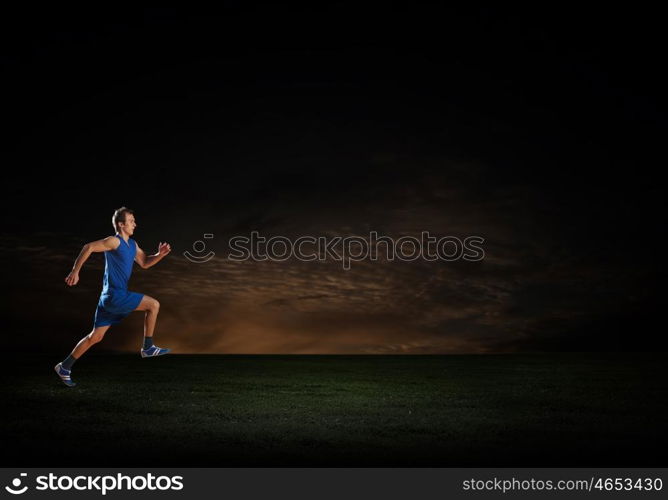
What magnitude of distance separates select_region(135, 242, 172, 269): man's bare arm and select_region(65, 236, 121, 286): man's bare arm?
2.17 ft

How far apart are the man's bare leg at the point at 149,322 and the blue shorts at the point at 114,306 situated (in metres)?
0.17

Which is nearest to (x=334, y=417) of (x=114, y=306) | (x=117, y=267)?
(x=114, y=306)

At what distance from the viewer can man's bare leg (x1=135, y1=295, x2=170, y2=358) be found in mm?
12273

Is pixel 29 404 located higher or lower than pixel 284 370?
lower

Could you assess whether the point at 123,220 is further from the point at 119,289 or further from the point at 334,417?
the point at 334,417

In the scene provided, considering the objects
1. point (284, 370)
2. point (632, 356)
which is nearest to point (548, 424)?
point (284, 370)

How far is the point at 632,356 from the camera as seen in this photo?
21828 mm

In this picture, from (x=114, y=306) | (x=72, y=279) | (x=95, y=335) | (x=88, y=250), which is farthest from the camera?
(x=95, y=335)

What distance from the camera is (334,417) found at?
9.85m

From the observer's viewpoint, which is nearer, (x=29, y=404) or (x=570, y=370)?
Answer: (x=29, y=404)

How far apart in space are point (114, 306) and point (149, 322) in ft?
2.69

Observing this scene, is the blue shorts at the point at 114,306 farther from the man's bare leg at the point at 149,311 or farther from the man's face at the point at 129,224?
the man's face at the point at 129,224

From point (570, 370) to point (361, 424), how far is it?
34.0 ft
